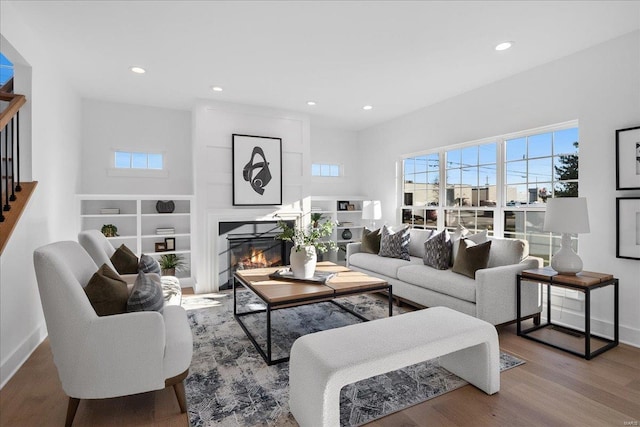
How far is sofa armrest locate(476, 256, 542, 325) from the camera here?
3049 mm

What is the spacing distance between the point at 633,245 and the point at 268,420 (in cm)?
327

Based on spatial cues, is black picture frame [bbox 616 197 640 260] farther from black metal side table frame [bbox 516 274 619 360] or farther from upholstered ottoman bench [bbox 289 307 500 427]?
upholstered ottoman bench [bbox 289 307 500 427]

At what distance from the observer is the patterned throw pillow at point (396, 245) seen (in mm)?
4449

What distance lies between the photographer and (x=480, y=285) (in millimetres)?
3057

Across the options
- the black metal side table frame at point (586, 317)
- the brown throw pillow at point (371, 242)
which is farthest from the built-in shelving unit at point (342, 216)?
the black metal side table frame at point (586, 317)

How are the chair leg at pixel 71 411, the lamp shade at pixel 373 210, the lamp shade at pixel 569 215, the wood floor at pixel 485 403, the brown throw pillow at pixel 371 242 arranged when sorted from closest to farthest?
1. the chair leg at pixel 71 411
2. the wood floor at pixel 485 403
3. the lamp shade at pixel 569 215
4. the brown throw pillow at pixel 371 242
5. the lamp shade at pixel 373 210

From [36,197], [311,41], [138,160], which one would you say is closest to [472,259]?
[311,41]

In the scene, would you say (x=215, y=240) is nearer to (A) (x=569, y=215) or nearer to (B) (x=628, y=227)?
(A) (x=569, y=215)

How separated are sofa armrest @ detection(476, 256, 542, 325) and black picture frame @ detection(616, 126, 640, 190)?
3.26 feet

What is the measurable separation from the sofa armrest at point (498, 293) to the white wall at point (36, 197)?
12.1ft

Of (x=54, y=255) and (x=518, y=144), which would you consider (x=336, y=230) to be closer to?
(x=518, y=144)

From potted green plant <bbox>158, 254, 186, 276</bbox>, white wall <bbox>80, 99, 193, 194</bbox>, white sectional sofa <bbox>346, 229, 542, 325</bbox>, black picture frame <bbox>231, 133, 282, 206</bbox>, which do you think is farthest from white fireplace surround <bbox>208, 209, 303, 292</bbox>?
white sectional sofa <bbox>346, 229, 542, 325</bbox>

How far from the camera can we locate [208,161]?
193 inches

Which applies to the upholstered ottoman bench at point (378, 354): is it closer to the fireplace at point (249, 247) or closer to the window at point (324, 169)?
the fireplace at point (249, 247)
